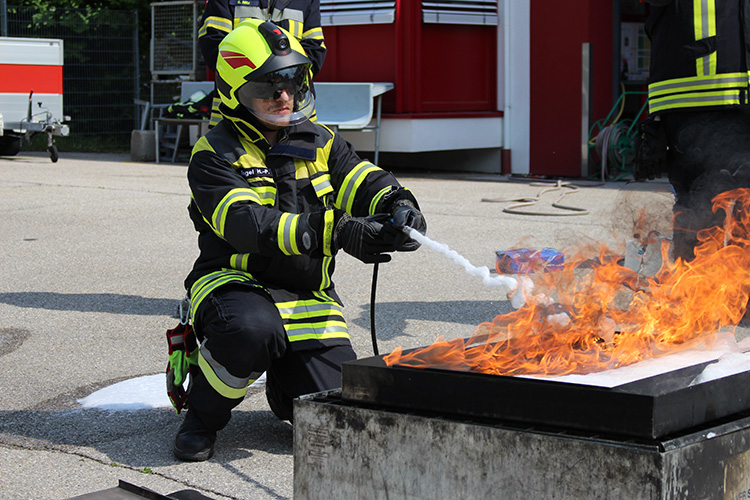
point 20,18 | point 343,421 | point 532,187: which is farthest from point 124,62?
point 343,421

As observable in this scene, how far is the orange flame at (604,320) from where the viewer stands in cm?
228

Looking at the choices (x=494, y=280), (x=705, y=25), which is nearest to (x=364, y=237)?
(x=494, y=280)

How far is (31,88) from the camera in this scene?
13734 millimetres

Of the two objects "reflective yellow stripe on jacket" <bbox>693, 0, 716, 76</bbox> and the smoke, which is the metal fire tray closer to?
the smoke

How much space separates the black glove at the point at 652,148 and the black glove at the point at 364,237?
2071 millimetres

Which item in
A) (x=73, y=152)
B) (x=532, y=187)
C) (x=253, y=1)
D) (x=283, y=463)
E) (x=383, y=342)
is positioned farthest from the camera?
(x=73, y=152)

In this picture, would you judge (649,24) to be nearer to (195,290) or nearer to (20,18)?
(195,290)

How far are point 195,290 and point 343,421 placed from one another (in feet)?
4.37

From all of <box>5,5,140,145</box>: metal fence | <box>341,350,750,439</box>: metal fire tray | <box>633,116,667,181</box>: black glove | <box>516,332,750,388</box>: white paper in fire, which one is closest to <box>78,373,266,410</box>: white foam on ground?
<box>341,350,750,439</box>: metal fire tray

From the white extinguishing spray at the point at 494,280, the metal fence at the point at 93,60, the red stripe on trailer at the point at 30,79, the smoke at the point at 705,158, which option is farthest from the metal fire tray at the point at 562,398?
the metal fence at the point at 93,60

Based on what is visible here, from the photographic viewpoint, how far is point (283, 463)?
10.6 ft

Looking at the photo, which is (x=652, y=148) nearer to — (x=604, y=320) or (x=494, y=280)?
(x=604, y=320)

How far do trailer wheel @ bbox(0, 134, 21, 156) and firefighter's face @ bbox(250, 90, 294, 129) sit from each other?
12265mm

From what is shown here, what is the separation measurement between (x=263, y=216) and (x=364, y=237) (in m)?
0.38
